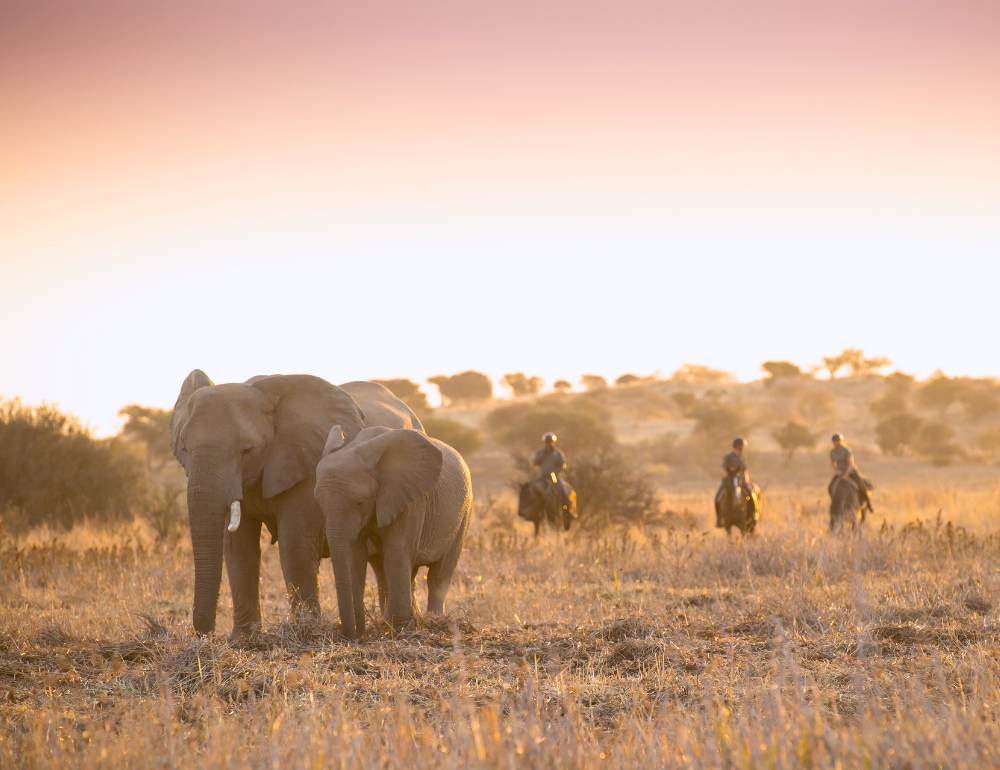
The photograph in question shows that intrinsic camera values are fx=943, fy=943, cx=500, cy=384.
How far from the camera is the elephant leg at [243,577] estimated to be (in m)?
7.87

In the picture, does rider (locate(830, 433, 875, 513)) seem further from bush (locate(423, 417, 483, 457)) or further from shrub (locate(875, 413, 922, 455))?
shrub (locate(875, 413, 922, 455))

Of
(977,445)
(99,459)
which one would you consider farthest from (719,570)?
(977,445)

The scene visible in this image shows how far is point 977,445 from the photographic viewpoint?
50.4 metres

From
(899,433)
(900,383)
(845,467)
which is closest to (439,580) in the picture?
(845,467)

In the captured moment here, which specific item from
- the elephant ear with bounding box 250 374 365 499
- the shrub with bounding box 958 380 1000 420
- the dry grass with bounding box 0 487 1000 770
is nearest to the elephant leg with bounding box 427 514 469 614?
the dry grass with bounding box 0 487 1000 770

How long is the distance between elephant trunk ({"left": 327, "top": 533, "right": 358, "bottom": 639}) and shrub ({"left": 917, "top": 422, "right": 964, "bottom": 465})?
42707 mm

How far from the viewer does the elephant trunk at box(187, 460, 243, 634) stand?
286 inches

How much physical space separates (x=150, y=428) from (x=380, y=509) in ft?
124

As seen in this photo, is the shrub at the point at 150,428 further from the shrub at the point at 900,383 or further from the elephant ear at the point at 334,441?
the shrub at the point at 900,383

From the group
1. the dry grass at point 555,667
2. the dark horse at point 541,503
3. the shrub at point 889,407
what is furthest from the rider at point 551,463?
the shrub at point 889,407

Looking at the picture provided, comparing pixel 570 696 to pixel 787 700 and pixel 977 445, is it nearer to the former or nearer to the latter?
pixel 787 700

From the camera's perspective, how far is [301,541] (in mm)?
7723

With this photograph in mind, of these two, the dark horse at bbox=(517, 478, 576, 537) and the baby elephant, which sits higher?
the baby elephant

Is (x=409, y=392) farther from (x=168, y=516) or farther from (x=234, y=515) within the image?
(x=234, y=515)
